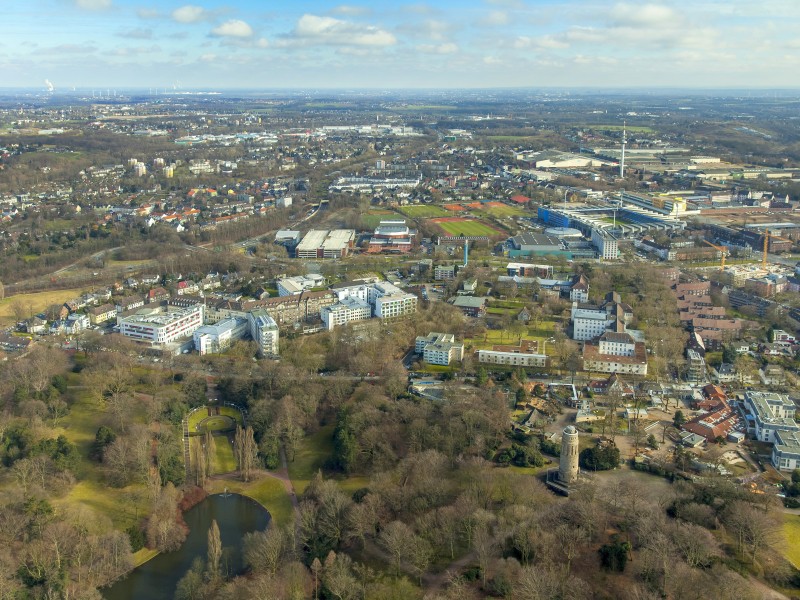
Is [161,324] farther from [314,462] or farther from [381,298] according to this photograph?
[314,462]

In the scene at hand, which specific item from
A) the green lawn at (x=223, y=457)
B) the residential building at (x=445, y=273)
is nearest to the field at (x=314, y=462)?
the green lawn at (x=223, y=457)

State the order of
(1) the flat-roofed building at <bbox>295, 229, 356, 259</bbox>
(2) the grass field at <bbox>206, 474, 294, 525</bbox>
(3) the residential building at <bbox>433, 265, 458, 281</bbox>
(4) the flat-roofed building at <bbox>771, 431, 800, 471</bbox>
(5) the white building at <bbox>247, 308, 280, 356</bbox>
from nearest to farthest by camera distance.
Answer: (2) the grass field at <bbox>206, 474, 294, 525</bbox> < (4) the flat-roofed building at <bbox>771, 431, 800, 471</bbox> < (5) the white building at <bbox>247, 308, 280, 356</bbox> < (3) the residential building at <bbox>433, 265, 458, 281</bbox> < (1) the flat-roofed building at <bbox>295, 229, 356, 259</bbox>

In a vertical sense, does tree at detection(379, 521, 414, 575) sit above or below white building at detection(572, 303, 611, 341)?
below

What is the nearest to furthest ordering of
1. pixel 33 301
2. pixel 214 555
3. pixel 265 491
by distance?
1. pixel 214 555
2. pixel 265 491
3. pixel 33 301

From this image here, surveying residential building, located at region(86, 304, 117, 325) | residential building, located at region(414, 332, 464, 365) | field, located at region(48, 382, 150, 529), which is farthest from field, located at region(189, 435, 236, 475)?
residential building, located at region(86, 304, 117, 325)

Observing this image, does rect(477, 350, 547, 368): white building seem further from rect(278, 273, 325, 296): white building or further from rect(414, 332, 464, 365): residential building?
rect(278, 273, 325, 296): white building

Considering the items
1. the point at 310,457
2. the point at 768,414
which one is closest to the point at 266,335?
the point at 310,457

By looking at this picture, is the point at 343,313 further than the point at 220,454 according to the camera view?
Yes
